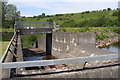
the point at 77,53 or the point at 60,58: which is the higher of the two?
the point at 77,53

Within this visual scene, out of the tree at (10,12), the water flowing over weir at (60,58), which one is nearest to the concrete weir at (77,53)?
the water flowing over weir at (60,58)

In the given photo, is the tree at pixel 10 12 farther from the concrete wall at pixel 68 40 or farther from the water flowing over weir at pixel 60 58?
the concrete wall at pixel 68 40

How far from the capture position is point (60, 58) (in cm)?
2145

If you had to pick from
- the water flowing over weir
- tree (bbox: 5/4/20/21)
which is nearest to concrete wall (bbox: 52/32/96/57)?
the water flowing over weir

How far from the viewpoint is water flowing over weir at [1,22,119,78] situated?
3.88m

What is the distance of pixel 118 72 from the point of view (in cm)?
456

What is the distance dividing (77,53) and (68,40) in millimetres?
6083

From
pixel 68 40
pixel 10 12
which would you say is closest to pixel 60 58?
pixel 68 40

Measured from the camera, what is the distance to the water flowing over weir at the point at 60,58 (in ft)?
12.7

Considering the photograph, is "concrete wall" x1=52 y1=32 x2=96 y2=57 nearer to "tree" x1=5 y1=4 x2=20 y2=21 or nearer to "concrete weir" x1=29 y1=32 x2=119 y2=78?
"concrete weir" x1=29 y1=32 x2=119 y2=78

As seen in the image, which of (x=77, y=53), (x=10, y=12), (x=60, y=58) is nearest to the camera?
(x=77, y=53)

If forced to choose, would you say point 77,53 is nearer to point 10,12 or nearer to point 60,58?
point 60,58

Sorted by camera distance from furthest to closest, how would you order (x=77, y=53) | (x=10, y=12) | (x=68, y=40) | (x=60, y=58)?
(x=10, y=12) → (x=60, y=58) → (x=68, y=40) → (x=77, y=53)

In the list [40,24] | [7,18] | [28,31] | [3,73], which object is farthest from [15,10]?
[3,73]
